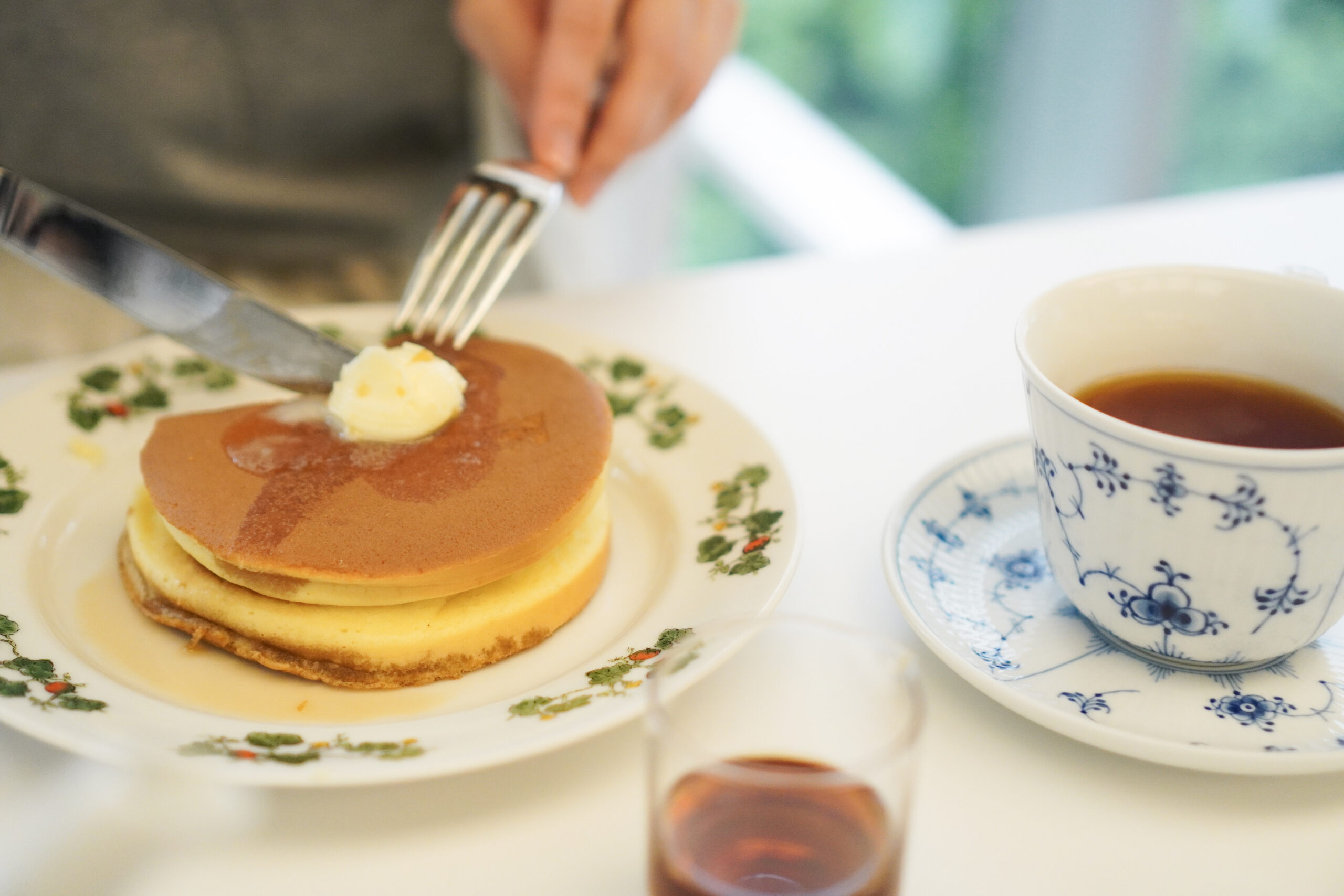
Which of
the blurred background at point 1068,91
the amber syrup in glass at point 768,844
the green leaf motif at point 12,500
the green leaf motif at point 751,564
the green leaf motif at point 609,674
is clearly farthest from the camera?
the blurred background at point 1068,91

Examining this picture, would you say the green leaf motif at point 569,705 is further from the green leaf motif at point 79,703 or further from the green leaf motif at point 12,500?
the green leaf motif at point 12,500

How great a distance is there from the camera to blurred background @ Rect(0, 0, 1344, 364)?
1873mm

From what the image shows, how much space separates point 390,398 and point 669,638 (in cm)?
34

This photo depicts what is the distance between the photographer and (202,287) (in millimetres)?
1087

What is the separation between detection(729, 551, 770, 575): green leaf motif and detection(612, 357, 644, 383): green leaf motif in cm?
40

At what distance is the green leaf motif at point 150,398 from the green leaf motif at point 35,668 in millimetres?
469

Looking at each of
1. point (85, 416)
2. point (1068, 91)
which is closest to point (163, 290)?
point (85, 416)

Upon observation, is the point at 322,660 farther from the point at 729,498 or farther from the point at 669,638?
the point at 729,498

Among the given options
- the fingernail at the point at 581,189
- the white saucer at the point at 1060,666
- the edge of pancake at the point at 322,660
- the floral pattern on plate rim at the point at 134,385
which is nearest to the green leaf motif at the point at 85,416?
the floral pattern on plate rim at the point at 134,385

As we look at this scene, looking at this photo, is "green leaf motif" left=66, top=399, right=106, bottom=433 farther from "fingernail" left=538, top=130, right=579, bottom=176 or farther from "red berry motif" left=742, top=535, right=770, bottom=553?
"red berry motif" left=742, top=535, right=770, bottom=553

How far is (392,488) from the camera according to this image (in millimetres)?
937

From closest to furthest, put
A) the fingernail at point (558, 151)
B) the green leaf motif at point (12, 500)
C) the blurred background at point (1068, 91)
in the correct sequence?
the green leaf motif at point (12, 500) → the fingernail at point (558, 151) → the blurred background at point (1068, 91)

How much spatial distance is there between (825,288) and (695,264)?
125 inches

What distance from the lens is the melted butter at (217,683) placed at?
2.81 ft
